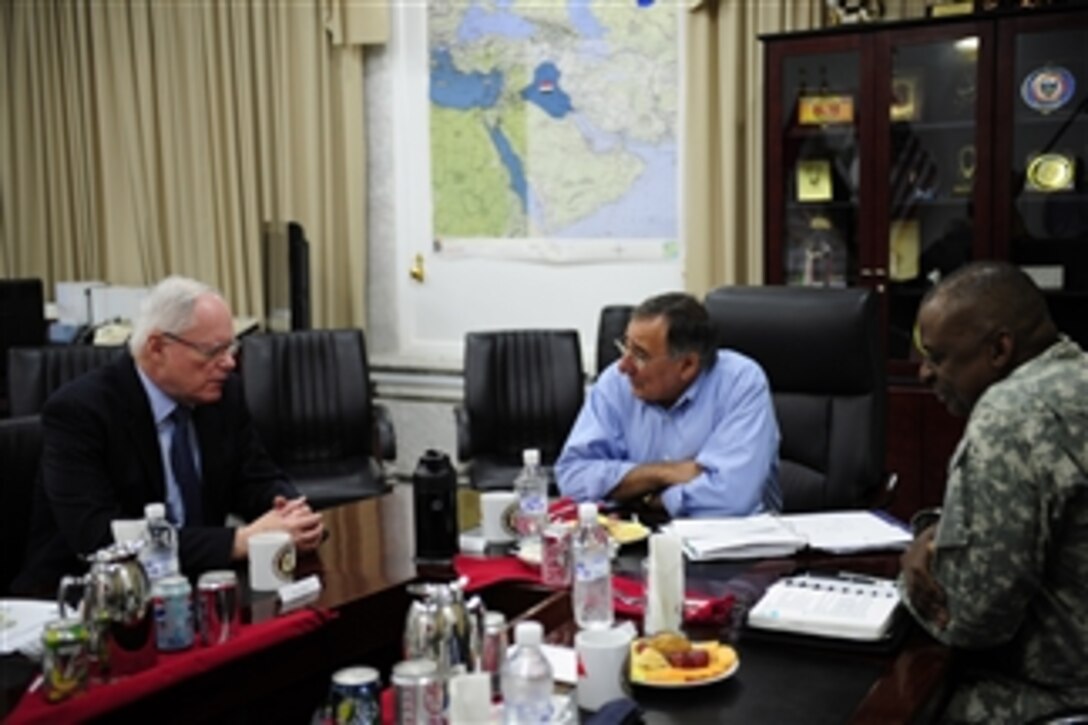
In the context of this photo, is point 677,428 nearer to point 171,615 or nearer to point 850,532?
point 850,532

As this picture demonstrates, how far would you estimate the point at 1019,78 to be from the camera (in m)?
3.84

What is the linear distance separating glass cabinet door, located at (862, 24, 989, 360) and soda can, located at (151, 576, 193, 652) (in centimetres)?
287

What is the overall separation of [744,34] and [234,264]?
252 cm

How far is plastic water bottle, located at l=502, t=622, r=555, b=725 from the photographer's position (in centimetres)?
142

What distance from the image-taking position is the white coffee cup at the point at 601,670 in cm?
157

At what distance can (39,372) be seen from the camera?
3.47m

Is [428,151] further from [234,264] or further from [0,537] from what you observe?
[0,537]

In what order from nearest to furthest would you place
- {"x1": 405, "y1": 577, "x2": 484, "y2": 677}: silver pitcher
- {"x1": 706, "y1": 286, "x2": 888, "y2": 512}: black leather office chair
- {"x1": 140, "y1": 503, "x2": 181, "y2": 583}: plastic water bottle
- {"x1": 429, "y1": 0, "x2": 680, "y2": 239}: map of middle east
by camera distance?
{"x1": 405, "y1": 577, "x2": 484, "y2": 677}: silver pitcher < {"x1": 140, "y1": 503, "x2": 181, "y2": 583}: plastic water bottle < {"x1": 706, "y1": 286, "x2": 888, "y2": 512}: black leather office chair < {"x1": 429, "y1": 0, "x2": 680, "y2": 239}: map of middle east

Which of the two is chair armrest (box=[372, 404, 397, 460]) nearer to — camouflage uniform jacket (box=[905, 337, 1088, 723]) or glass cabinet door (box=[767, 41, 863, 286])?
glass cabinet door (box=[767, 41, 863, 286])

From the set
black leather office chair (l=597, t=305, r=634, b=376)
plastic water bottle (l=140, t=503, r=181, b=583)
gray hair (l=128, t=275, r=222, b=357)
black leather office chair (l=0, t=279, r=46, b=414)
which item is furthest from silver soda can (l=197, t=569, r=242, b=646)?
black leather office chair (l=0, t=279, r=46, b=414)

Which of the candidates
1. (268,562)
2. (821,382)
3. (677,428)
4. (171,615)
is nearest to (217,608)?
(171,615)

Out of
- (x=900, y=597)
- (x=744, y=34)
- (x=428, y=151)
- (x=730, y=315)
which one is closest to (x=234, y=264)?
(x=428, y=151)

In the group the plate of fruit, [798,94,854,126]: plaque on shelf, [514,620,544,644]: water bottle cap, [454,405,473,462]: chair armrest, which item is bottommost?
[454,405,473,462]: chair armrest

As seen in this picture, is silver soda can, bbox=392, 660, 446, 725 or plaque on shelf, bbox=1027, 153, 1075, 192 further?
plaque on shelf, bbox=1027, 153, 1075, 192
